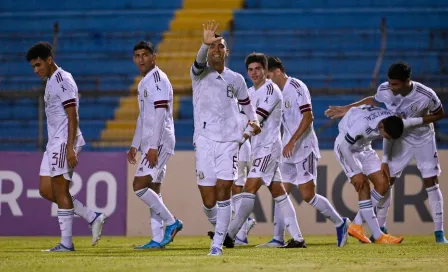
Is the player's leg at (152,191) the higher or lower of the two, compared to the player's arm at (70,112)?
lower

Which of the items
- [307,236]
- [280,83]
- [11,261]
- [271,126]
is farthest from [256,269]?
[307,236]

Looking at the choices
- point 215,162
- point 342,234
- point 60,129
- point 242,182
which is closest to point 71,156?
point 60,129

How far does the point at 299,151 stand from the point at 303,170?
8.8 inches

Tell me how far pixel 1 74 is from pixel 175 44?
313 centimetres

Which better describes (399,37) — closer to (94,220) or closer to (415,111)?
(415,111)

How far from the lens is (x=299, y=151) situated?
11375mm

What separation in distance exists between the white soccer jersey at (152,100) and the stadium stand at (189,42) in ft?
16.5

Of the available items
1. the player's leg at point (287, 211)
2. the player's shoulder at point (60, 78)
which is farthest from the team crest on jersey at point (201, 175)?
the player's shoulder at point (60, 78)

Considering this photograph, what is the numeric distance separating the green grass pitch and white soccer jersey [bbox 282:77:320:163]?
1.03 m

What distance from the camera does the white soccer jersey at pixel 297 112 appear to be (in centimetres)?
1121

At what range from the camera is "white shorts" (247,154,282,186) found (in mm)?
10523

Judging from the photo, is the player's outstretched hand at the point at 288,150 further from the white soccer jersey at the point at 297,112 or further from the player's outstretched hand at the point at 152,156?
the player's outstretched hand at the point at 152,156

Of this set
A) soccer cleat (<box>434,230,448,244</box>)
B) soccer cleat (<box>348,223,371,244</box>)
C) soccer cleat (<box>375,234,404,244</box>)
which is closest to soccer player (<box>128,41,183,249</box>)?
soccer cleat (<box>348,223,371,244</box>)

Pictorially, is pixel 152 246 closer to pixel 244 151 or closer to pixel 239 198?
pixel 239 198
